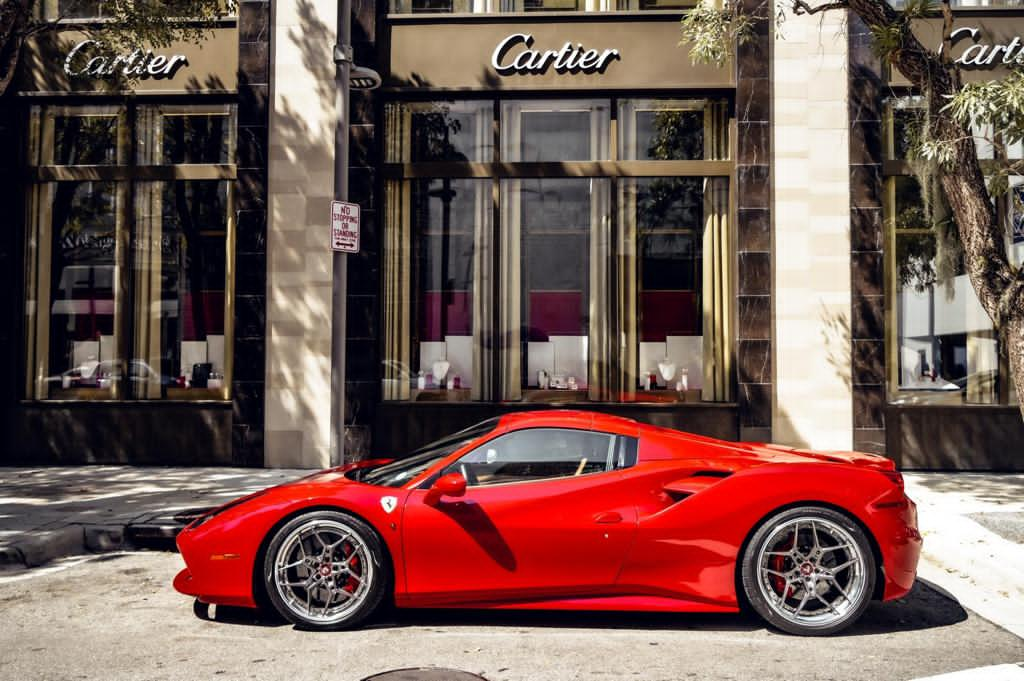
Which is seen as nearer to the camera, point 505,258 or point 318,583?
A: point 318,583

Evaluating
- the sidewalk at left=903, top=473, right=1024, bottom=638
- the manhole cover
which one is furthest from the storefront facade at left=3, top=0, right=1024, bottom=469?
the manhole cover

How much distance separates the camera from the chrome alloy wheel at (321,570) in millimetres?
4734

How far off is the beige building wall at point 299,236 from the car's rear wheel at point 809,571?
23.7ft

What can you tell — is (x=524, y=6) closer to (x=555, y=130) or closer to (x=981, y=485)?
(x=555, y=130)

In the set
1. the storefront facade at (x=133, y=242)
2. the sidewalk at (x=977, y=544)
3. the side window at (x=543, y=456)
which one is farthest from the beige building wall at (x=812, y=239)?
the storefront facade at (x=133, y=242)

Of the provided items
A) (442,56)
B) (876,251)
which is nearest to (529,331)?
(442,56)

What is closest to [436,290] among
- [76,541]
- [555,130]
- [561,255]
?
[561,255]

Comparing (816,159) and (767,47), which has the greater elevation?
(767,47)

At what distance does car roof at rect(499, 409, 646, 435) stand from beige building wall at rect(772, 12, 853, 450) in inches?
241

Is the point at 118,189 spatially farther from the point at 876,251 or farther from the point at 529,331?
the point at 876,251

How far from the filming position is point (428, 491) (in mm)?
4762

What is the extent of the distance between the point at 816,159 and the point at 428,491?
26.3 feet

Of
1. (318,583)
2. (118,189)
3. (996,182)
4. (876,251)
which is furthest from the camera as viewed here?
(118,189)

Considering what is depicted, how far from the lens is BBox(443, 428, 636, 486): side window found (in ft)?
15.9
